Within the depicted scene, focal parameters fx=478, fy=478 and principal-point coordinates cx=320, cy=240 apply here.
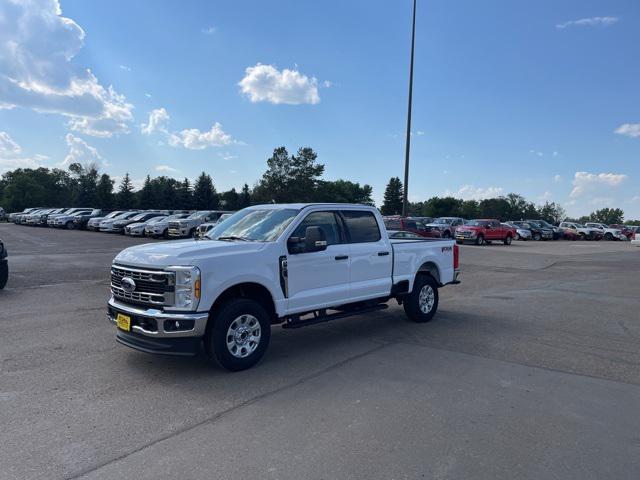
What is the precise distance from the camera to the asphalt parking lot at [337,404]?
3578 millimetres

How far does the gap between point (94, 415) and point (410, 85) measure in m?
28.0

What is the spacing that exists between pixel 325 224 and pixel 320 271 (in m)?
0.76

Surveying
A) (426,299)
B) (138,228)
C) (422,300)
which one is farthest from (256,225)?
(138,228)

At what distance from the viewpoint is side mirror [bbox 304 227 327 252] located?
599 centimetres

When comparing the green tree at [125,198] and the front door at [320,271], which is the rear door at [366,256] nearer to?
the front door at [320,271]

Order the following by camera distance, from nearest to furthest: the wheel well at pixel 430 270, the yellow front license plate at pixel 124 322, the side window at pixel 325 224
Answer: the yellow front license plate at pixel 124 322
the side window at pixel 325 224
the wheel well at pixel 430 270

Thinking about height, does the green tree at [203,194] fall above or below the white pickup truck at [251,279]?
above

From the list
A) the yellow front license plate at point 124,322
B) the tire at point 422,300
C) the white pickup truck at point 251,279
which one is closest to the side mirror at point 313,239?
the white pickup truck at point 251,279

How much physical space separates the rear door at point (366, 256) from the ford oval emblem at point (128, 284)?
300 cm

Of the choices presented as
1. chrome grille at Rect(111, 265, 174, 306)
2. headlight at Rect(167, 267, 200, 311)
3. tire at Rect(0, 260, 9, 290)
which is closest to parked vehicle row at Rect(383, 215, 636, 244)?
tire at Rect(0, 260, 9, 290)

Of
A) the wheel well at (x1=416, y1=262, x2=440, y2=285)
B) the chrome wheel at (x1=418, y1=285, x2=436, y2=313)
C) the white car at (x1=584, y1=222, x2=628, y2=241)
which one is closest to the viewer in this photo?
the chrome wheel at (x1=418, y1=285, x2=436, y2=313)

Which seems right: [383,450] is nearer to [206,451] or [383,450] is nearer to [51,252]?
[206,451]

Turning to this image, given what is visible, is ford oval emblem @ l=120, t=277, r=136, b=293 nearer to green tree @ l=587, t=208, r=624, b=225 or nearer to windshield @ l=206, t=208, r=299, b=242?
windshield @ l=206, t=208, r=299, b=242

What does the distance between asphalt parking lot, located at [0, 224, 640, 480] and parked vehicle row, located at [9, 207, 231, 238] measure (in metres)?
19.9
